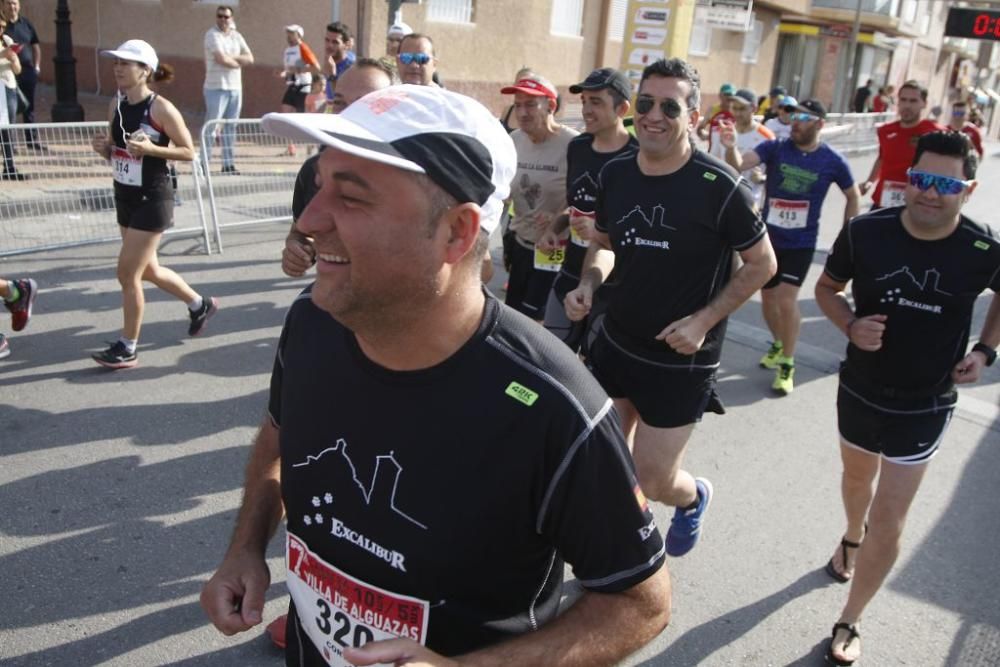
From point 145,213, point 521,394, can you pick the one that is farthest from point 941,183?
point 145,213

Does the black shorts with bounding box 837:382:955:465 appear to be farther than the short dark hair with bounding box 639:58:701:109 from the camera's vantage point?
No

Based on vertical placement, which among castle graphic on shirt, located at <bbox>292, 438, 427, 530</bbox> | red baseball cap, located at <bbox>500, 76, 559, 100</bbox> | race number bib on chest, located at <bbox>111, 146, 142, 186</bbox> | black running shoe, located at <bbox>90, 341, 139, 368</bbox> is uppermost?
red baseball cap, located at <bbox>500, 76, 559, 100</bbox>

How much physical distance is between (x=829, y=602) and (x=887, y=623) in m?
0.25

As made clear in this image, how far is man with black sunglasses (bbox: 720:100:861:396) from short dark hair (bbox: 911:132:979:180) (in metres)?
3.08

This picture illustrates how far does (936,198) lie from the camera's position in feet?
11.2

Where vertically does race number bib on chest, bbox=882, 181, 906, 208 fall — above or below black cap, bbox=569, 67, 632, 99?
below

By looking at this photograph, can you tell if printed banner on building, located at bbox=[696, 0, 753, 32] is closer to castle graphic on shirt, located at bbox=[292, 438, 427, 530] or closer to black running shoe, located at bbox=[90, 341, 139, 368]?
black running shoe, located at bbox=[90, 341, 139, 368]

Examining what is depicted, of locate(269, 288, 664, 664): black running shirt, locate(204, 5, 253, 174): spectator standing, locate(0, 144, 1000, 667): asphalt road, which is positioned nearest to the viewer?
locate(269, 288, 664, 664): black running shirt

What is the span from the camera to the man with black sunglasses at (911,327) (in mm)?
3473

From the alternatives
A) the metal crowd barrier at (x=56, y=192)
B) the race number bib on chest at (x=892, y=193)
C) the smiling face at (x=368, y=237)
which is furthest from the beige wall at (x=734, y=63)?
the smiling face at (x=368, y=237)

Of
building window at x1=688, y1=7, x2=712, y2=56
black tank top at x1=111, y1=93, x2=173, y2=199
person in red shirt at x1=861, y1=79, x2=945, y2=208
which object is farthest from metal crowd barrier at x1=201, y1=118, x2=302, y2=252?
building window at x1=688, y1=7, x2=712, y2=56

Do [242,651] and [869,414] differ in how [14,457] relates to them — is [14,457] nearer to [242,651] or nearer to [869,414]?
[242,651]

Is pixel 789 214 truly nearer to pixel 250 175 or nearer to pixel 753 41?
pixel 250 175

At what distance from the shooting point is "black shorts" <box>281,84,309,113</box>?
43.3 ft
